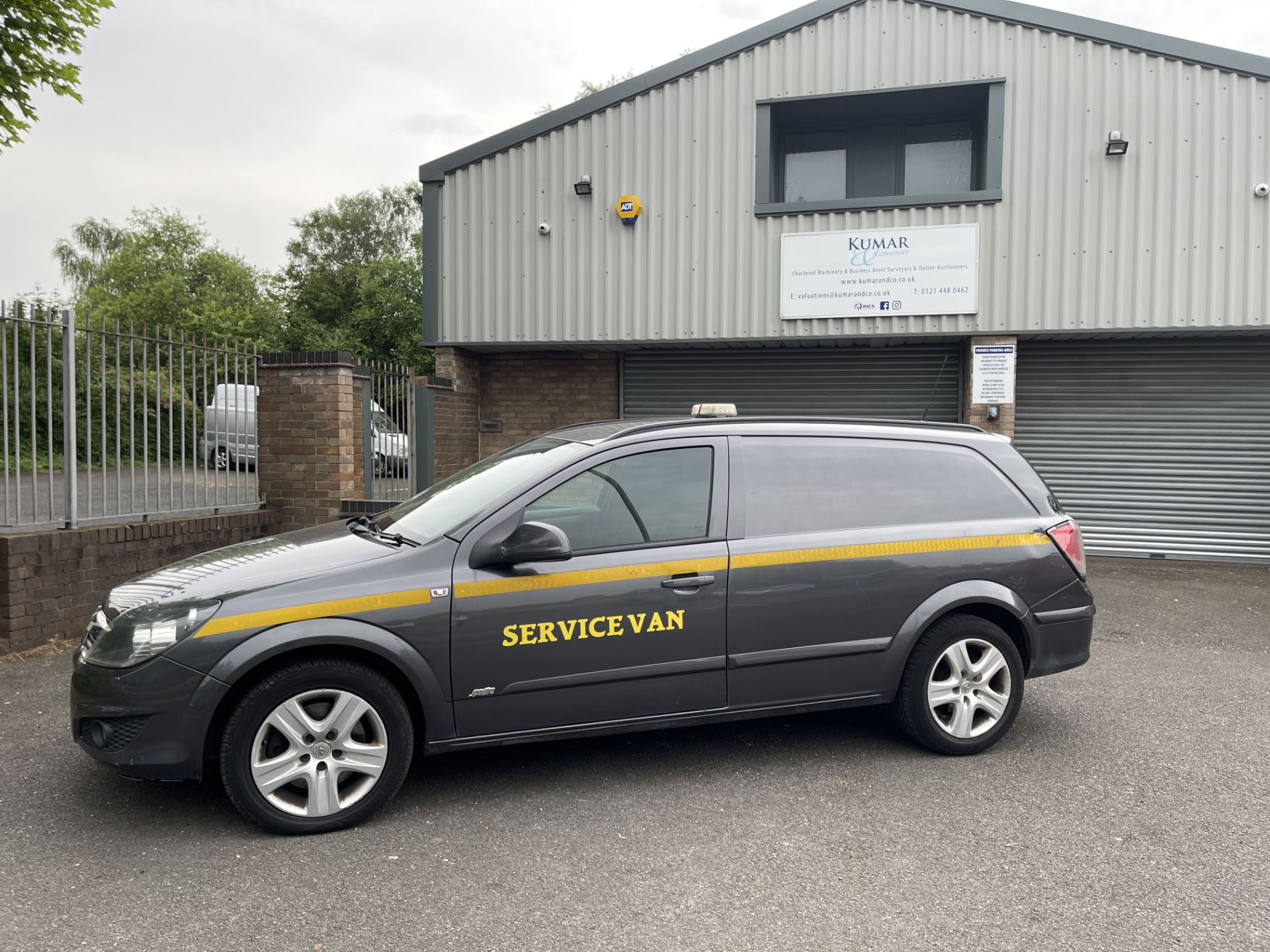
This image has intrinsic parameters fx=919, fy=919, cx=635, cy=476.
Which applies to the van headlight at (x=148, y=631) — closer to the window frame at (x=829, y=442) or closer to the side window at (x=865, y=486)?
the window frame at (x=829, y=442)

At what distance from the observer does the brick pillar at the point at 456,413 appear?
1105 centimetres

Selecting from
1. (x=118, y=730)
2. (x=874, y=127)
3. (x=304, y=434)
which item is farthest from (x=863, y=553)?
(x=874, y=127)

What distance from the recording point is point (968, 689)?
14.5 feet

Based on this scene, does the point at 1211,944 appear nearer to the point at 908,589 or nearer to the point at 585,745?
the point at 908,589

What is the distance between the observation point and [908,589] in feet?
14.1

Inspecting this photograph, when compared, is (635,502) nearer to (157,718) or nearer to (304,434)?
(157,718)

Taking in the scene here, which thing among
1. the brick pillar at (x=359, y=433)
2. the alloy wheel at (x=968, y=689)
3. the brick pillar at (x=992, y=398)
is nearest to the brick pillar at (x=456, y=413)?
the brick pillar at (x=359, y=433)

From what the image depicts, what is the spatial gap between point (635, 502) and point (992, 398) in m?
7.56

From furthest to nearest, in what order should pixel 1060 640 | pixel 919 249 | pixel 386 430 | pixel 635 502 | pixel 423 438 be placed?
pixel 919 249, pixel 423 438, pixel 386 430, pixel 1060 640, pixel 635 502

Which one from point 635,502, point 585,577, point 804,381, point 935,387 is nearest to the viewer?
point 585,577

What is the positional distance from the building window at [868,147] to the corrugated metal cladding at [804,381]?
6.29 ft

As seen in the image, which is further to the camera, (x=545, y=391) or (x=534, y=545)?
(x=545, y=391)

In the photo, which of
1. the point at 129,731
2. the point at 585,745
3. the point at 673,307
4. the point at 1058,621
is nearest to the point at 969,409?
the point at 673,307

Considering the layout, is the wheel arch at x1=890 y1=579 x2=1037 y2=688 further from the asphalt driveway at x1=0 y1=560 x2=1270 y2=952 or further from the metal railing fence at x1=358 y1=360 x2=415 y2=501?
the metal railing fence at x1=358 y1=360 x2=415 y2=501
